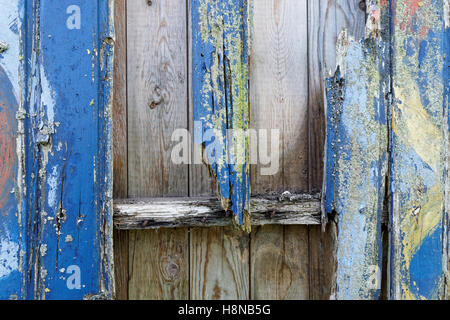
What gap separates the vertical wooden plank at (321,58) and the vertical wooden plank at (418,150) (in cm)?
16

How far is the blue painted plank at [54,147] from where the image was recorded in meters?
0.99

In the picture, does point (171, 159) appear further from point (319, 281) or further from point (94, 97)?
point (319, 281)

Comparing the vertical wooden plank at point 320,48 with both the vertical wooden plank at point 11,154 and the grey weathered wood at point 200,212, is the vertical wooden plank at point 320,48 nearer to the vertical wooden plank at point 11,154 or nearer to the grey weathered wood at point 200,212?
the grey weathered wood at point 200,212

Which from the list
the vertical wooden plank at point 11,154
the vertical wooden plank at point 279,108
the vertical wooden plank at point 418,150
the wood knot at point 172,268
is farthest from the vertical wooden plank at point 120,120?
the vertical wooden plank at point 418,150

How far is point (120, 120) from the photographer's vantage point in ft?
3.70

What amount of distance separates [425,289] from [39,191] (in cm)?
122

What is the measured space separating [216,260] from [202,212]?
21 centimetres

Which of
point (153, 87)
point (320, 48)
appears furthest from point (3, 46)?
point (320, 48)

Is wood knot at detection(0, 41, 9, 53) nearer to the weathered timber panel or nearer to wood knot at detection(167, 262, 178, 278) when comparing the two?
the weathered timber panel

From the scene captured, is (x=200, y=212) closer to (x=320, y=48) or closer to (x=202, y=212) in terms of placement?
(x=202, y=212)

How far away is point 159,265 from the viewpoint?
1.16 metres

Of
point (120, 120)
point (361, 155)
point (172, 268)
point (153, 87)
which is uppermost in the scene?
point (153, 87)

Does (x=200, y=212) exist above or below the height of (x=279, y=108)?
below

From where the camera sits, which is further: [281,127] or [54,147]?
[281,127]
